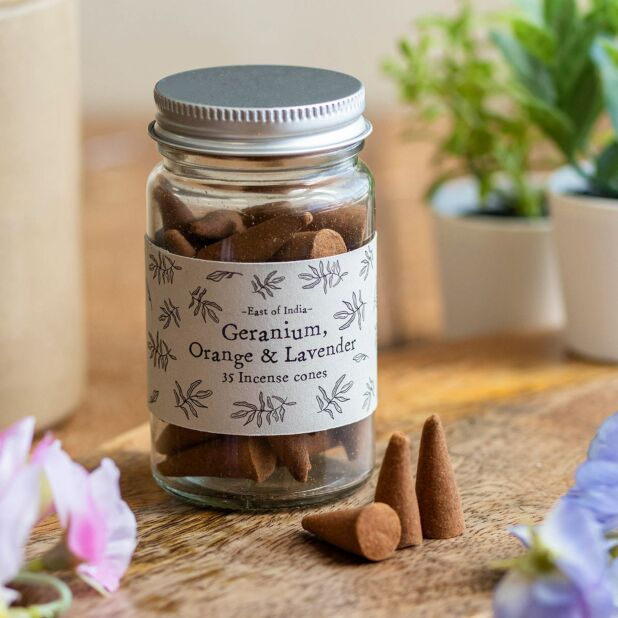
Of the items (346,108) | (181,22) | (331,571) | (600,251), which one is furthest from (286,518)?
(181,22)

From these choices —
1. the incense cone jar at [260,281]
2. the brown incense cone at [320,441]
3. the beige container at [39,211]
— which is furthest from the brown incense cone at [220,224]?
the beige container at [39,211]

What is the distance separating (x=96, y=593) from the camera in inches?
19.4

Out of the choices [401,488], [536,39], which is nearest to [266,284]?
[401,488]

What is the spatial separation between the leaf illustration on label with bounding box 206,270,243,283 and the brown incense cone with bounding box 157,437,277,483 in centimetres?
8

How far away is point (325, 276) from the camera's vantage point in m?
0.53

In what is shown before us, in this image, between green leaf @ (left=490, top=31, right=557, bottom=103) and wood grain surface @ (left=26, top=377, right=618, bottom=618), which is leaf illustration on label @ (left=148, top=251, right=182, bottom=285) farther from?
green leaf @ (left=490, top=31, right=557, bottom=103)

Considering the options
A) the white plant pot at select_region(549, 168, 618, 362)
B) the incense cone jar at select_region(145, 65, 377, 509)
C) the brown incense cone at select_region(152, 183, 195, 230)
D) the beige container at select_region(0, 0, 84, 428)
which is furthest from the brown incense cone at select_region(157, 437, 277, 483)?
the white plant pot at select_region(549, 168, 618, 362)

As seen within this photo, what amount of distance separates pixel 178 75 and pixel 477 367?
0.34 m

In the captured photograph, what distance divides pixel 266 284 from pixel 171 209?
61 millimetres

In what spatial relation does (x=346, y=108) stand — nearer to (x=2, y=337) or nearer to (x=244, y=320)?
(x=244, y=320)

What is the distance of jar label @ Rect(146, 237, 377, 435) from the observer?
1.74ft

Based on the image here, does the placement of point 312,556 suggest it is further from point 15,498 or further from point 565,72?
point 565,72

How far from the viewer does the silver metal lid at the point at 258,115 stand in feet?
1.66

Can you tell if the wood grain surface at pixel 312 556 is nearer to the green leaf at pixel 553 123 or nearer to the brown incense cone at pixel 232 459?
the brown incense cone at pixel 232 459
